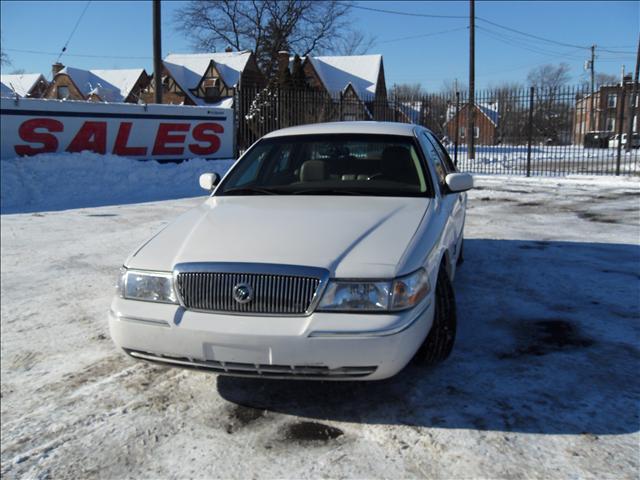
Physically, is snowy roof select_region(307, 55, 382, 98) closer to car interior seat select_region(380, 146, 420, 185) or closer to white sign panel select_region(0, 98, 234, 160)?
white sign panel select_region(0, 98, 234, 160)

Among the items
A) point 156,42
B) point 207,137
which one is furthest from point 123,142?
point 156,42

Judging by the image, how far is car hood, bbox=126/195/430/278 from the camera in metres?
2.86

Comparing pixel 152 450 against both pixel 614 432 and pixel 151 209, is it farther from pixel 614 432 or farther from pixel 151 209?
pixel 151 209

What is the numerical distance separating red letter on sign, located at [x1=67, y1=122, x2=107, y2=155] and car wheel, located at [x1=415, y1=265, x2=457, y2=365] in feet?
44.2

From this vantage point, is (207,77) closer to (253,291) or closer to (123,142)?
(123,142)

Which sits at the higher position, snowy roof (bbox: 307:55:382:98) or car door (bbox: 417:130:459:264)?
snowy roof (bbox: 307:55:382:98)

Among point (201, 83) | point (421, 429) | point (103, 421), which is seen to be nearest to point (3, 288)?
point (103, 421)

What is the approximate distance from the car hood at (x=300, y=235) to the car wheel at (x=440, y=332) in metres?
0.48

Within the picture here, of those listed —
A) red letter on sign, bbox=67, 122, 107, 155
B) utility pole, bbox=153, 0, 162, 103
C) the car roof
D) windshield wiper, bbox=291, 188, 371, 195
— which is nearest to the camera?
windshield wiper, bbox=291, 188, 371, 195

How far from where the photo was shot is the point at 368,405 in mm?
3107

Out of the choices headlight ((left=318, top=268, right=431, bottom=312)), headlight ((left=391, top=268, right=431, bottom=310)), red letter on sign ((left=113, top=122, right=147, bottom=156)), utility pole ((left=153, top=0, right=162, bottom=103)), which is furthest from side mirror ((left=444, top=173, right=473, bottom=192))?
utility pole ((left=153, top=0, right=162, bottom=103))

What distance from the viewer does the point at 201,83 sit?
157 ft

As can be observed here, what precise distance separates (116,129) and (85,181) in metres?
2.48

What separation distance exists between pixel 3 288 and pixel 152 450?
3.88m
